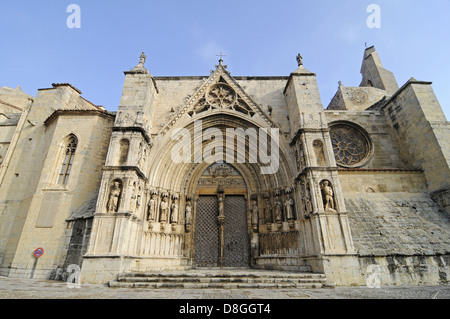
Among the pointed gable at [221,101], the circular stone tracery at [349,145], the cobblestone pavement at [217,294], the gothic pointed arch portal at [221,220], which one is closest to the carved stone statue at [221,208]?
the gothic pointed arch portal at [221,220]

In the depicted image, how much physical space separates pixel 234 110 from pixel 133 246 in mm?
7311

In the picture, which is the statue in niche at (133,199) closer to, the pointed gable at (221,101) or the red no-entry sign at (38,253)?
the pointed gable at (221,101)

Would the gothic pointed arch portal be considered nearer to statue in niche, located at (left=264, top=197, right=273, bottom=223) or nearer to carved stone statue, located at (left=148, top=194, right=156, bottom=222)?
statue in niche, located at (left=264, top=197, right=273, bottom=223)

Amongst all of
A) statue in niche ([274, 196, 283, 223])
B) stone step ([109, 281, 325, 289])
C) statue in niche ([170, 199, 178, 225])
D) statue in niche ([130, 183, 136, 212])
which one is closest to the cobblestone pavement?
stone step ([109, 281, 325, 289])

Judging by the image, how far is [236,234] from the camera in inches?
389

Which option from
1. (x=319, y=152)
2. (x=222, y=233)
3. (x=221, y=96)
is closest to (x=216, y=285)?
(x=222, y=233)

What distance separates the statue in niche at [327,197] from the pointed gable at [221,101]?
3.73 m

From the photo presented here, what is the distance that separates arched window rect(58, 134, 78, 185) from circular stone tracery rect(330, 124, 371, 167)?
13.5m

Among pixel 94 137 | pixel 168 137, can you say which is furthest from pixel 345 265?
pixel 94 137

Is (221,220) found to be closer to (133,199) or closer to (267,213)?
(267,213)

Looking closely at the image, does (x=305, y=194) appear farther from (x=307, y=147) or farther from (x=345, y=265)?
(x=345, y=265)

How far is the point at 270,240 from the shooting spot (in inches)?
359

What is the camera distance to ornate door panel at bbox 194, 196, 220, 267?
9.52m

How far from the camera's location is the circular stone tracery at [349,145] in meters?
12.4
